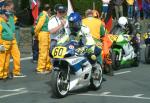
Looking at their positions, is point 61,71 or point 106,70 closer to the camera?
point 61,71

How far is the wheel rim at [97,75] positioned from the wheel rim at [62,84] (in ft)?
3.86

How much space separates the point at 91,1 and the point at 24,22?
4.24 metres

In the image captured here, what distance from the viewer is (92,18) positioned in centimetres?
1582

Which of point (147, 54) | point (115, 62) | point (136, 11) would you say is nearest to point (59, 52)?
point (115, 62)

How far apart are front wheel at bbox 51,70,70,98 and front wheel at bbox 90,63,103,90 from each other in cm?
107

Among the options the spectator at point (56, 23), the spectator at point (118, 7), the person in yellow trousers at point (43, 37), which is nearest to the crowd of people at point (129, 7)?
the spectator at point (118, 7)

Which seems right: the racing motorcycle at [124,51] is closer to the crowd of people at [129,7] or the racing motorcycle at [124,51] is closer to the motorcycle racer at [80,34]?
the motorcycle racer at [80,34]

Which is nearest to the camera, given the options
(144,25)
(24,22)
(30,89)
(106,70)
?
(30,89)

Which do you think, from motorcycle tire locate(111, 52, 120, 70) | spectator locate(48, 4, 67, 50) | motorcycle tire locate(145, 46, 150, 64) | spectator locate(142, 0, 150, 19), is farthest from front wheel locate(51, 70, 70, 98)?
spectator locate(142, 0, 150, 19)

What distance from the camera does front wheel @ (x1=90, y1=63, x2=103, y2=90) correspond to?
13914 millimetres

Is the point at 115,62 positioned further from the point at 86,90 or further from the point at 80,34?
the point at 80,34

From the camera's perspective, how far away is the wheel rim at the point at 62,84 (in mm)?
12704

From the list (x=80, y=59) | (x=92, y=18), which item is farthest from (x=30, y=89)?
(x=92, y=18)

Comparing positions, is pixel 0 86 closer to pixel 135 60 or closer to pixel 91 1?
pixel 135 60
